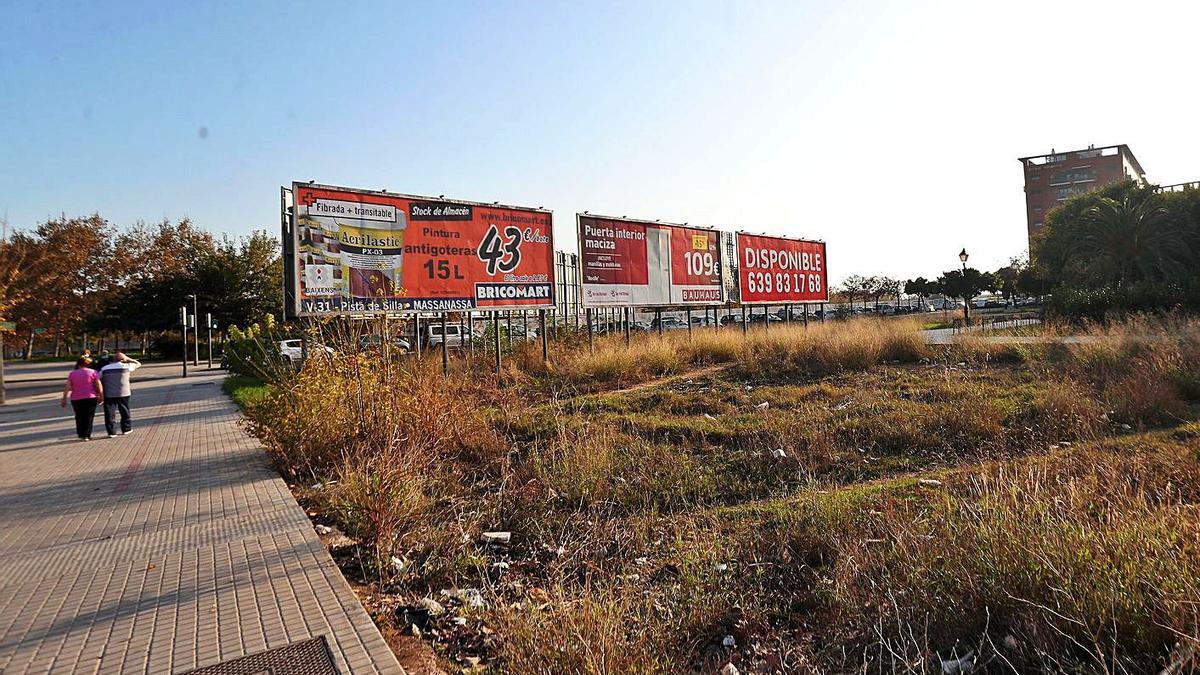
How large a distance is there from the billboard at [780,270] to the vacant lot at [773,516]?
544 inches

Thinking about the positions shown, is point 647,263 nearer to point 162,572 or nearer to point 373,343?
point 373,343

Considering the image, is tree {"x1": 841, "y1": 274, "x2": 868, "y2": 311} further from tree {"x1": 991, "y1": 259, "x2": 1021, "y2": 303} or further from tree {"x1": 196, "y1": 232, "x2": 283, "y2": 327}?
tree {"x1": 196, "y1": 232, "x2": 283, "y2": 327}

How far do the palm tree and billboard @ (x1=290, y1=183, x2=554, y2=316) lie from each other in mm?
28739

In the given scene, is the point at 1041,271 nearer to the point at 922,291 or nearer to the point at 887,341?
the point at 922,291

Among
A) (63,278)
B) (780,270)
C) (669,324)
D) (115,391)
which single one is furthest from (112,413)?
(669,324)

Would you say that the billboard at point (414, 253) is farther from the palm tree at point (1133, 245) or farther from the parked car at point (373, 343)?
the palm tree at point (1133, 245)

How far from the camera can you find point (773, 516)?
219 inches

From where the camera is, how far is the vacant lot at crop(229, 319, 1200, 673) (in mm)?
3166

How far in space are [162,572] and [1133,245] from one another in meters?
40.2

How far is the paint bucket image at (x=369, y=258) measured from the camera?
1567 cm

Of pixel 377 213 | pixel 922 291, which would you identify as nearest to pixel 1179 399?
pixel 377 213

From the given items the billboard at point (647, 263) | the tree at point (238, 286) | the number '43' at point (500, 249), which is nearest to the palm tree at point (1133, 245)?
the billboard at point (647, 263)

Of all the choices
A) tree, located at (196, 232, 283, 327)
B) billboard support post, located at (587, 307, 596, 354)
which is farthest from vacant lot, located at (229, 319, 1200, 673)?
tree, located at (196, 232, 283, 327)

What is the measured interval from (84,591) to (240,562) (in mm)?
869
